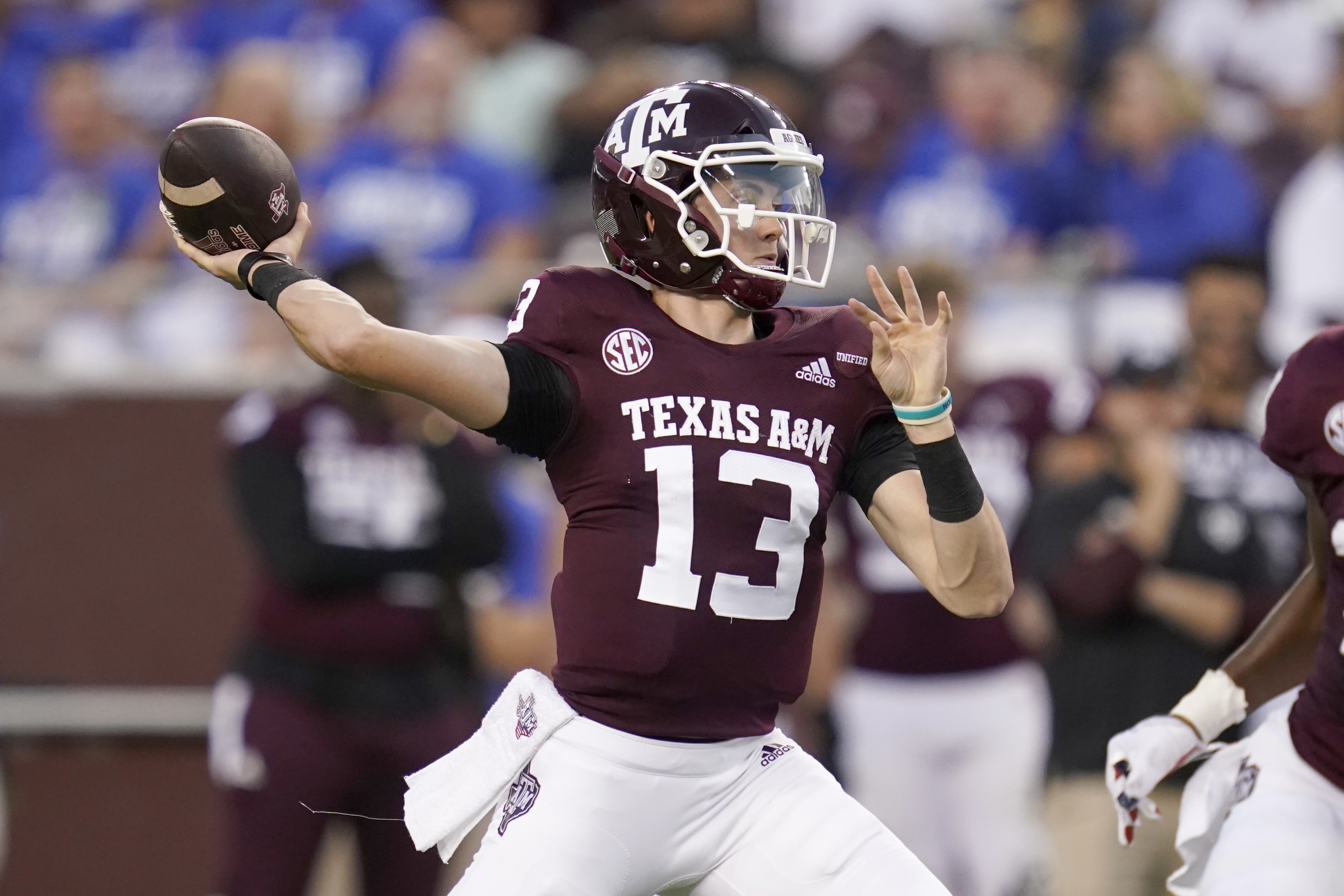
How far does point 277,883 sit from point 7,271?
3.75m

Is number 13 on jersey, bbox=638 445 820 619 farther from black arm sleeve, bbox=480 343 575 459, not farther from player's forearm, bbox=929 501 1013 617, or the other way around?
player's forearm, bbox=929 501 1013 617

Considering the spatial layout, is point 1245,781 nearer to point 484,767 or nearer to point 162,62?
point 484,767

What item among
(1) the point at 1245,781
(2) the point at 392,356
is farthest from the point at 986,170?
(2) the point at 392,356

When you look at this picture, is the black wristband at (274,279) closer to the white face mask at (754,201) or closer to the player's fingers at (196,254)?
the player's fingers at (196,254)

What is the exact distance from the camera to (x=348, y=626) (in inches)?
235

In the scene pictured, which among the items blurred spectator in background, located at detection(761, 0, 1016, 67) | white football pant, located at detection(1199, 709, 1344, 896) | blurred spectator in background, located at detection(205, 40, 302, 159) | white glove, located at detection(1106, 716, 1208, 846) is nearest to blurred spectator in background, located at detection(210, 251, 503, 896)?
blurred spectator in background, located at detection(205, 40, 302, 159)

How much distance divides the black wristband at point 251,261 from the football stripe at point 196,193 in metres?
0.12

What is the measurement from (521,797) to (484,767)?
4.1 inches

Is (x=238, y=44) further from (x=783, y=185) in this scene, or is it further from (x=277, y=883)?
(x=783, y=185)

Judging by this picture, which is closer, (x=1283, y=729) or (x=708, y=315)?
(x=708, y=315)

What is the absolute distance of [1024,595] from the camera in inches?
267

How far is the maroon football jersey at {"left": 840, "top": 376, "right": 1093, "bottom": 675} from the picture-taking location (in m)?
6.55

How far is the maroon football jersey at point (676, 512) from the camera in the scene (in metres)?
3.43

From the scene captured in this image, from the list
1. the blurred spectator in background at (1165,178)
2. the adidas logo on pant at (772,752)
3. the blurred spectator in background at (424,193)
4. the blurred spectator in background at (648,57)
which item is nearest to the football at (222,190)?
the adidas logo on pant at (772,752)
